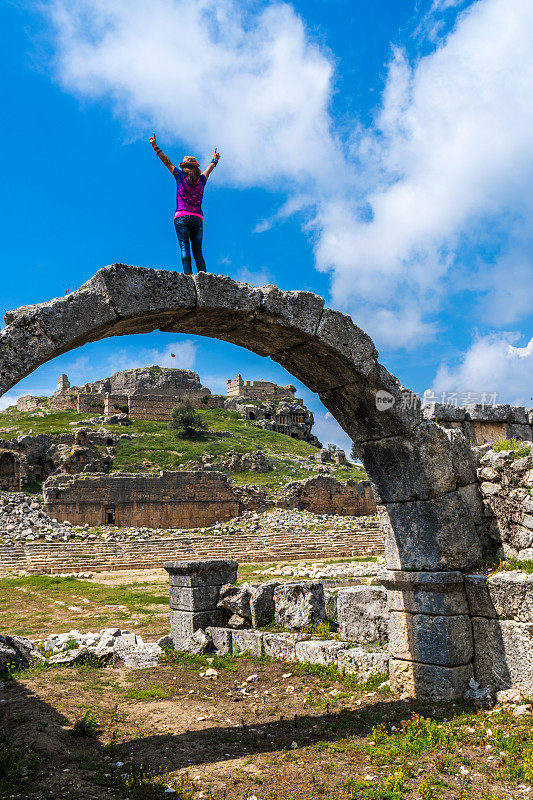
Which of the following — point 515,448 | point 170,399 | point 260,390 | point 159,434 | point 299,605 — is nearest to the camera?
point 515,448

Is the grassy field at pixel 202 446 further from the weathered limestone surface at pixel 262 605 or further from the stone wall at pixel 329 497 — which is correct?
the weathered limestone surface at pixel 262 605

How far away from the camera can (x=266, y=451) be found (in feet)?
179

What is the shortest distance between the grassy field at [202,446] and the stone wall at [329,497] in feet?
12.1

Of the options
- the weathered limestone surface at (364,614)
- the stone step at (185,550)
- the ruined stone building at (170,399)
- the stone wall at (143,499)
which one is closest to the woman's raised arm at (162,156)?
the weathered limestone surface at (364,614)

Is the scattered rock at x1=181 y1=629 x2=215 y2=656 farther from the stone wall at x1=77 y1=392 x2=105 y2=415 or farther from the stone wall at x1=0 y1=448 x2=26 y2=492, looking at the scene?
the stone wall at x1=77 y1=392 x2=105 y2=415

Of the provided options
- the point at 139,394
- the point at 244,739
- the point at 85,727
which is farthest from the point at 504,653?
the point at 139,394

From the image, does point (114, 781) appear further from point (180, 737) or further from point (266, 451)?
point (266, 451)

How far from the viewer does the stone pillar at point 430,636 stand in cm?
589

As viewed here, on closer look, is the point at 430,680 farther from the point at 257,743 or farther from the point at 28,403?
the point at 28,403

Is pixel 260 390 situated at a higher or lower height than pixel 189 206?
higher

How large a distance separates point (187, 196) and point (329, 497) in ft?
113

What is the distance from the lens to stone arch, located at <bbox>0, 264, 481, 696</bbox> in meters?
5.23

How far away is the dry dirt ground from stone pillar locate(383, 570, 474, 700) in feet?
0.74

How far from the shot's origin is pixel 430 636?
19.8ft
